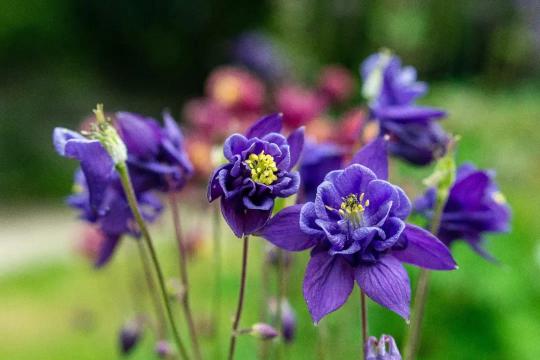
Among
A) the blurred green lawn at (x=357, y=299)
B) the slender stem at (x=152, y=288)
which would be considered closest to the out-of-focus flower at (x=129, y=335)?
the slender stem at (x=152, y=288)

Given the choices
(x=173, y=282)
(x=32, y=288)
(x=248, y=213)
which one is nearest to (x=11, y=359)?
(x=32, y=288)

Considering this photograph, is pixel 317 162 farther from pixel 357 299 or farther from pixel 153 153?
pixel 357 299

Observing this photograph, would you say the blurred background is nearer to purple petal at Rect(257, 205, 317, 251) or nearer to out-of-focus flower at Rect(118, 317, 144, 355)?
out-of-focus flower at Rect(118, 317, 144, 355)

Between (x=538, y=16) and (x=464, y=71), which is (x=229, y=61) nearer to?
(x=464, y=71)

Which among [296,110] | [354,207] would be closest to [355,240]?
[354,207]

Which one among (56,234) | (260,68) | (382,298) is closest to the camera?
(382,298)

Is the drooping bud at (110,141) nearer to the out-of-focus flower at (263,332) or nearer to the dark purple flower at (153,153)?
the dark purple flower at (153,153)
